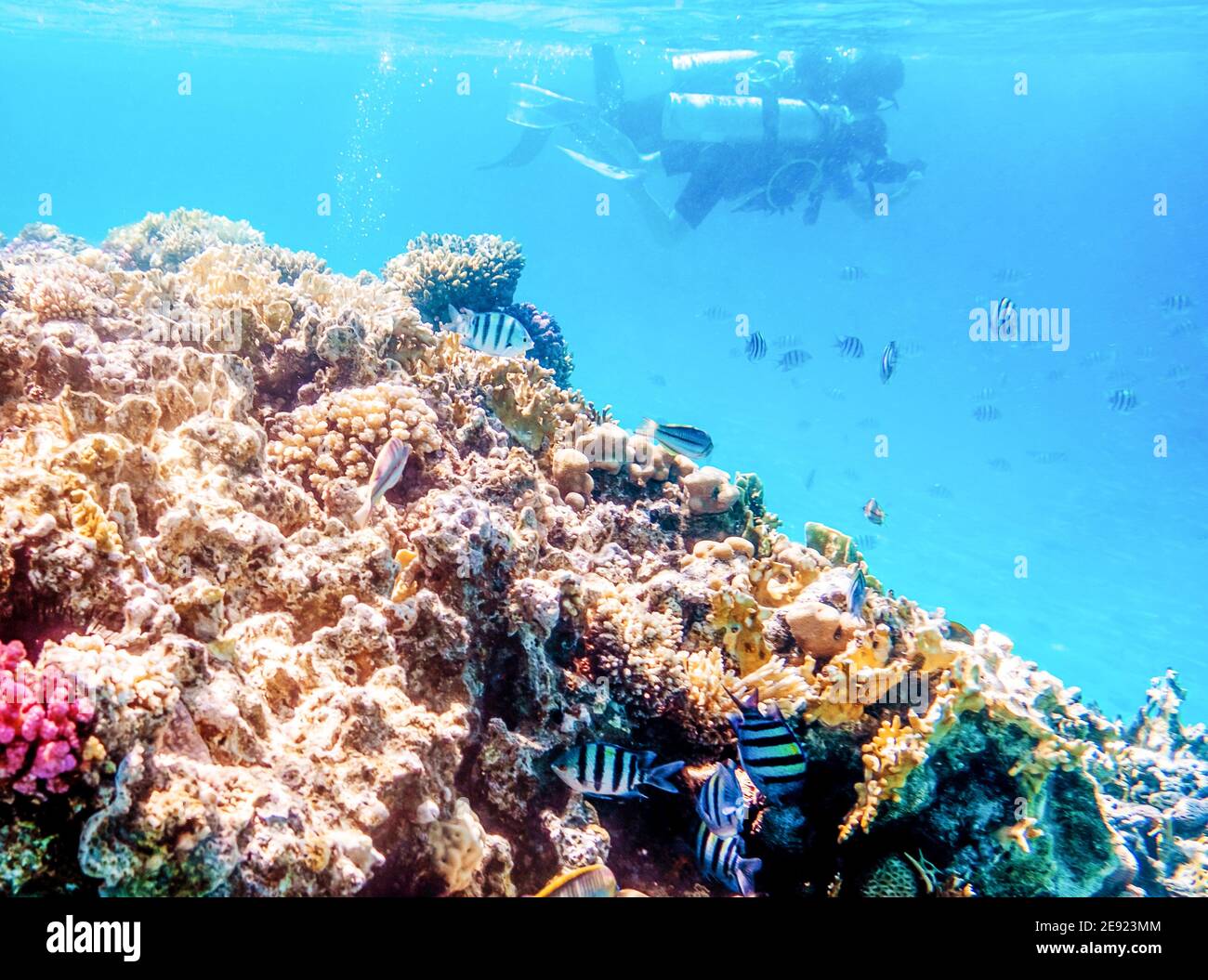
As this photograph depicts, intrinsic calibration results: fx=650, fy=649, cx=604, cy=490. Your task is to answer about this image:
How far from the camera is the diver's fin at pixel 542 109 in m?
26.3

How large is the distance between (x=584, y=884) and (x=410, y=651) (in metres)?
1.17

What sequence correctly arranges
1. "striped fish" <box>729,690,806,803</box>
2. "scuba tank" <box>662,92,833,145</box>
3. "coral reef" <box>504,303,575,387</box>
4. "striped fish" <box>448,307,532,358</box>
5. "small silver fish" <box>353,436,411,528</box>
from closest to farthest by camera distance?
"striped fish" <box>729,690,806,803</box> → "small silver fish" <box>353,436,411,528</box> → "striped fish" <box>448,307,532,358</box> → "coral reef" <box>504,303,575,387</box> → "scuba tank" <box>662,92,833,145</box>

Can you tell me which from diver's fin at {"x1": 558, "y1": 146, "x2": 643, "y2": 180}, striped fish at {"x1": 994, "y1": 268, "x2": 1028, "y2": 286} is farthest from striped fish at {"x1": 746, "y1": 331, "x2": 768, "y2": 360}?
diver's fin at {"x1": 558, "y1": 146, "x2": 643, "y2": 180}

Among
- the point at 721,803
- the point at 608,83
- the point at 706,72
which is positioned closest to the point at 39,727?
the point at 721,803

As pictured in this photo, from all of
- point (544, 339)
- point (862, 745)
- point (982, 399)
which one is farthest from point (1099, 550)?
point (862, 745)

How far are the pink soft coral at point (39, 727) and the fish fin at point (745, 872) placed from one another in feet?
8.39

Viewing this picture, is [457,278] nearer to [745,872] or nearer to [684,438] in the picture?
[684,438]

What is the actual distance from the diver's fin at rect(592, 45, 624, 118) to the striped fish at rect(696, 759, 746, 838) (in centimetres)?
2810

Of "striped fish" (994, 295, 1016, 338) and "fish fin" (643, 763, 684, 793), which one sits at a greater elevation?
"striped fish" (994, 295, 1016, 338)

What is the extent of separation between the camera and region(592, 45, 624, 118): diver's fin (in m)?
25.3

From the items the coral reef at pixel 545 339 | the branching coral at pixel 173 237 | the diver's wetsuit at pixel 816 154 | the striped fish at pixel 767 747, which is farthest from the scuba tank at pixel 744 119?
the striped fish at pixel 767 747

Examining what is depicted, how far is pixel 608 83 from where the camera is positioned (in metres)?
25.5

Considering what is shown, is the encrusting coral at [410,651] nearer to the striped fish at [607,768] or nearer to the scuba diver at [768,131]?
the striped fish at [607,768]

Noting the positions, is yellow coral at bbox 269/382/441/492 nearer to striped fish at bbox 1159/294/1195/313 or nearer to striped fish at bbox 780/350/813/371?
striped fish at bbox 780/350/813/371
